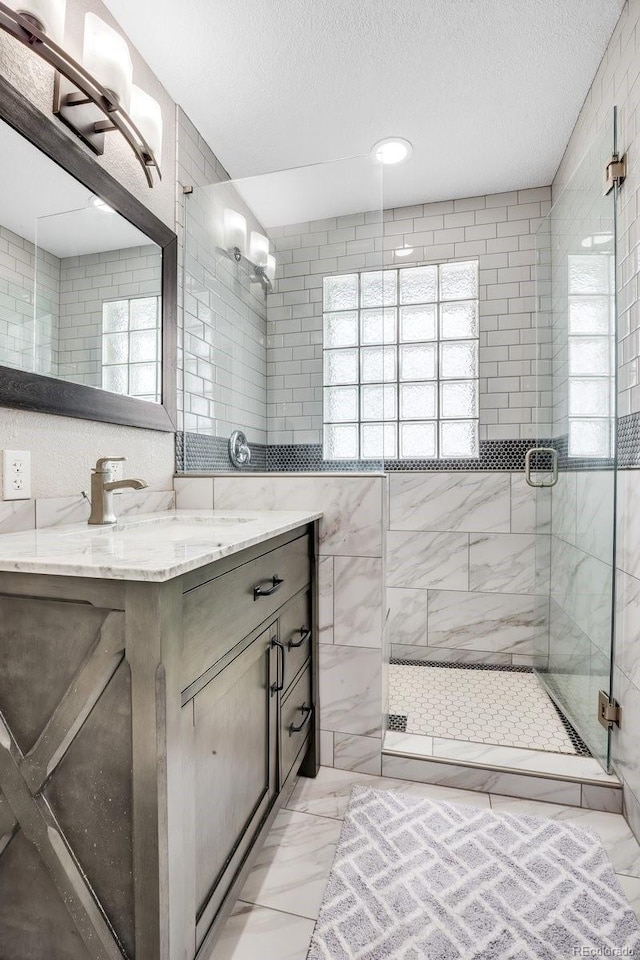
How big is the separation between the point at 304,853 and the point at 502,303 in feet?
8.84

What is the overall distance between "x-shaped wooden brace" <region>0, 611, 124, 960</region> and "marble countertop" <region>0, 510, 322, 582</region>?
0.33 feet

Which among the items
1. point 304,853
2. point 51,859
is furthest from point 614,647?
point 51,859

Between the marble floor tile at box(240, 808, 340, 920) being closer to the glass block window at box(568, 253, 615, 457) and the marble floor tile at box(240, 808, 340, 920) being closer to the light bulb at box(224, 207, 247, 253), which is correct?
the glass block window at box(568, 253, 615, 457)

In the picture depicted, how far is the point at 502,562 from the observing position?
2.66 meters

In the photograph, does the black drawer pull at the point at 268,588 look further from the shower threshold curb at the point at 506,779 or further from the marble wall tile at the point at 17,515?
the shower threshold curb at the point at 506,779

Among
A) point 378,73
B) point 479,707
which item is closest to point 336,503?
point 479,707

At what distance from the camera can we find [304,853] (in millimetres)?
1366

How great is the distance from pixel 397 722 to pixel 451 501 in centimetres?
122

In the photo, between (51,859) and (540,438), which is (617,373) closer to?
(540,438)

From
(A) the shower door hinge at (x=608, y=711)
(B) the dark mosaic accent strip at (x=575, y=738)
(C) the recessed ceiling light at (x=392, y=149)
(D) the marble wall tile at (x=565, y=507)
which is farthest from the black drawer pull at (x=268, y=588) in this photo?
(C) the recessed ceiling light at (x=392, y=149)

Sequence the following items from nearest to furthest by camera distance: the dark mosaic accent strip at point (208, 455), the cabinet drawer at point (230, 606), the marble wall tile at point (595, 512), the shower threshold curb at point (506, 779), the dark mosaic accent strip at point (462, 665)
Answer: the cabinet drawer at point (230, 606) → the shower threshold curb at point (506, 779) → the marble wall tile at point (595, 512) → the dark mosaic accent strip at point (208, 455) → the dark mosaic accent strip at point (462, 665)

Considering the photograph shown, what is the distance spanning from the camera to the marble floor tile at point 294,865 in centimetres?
121

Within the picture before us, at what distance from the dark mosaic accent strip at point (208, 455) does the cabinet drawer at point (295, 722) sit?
0.88 metres

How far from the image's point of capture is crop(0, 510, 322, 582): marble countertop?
803 millimetres
